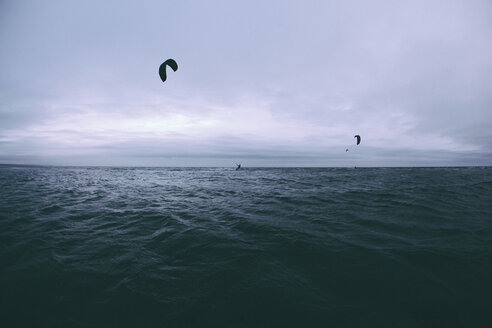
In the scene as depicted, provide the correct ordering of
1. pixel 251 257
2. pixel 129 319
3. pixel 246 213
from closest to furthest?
1. pixel 129 319
2. pixel 251 257
3. pixel 246 213

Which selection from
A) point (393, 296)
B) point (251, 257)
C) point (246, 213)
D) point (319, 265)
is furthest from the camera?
point (246, 213)

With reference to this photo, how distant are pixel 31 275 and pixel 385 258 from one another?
7.89 m

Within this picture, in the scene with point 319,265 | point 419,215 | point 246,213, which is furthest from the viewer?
point 246,213

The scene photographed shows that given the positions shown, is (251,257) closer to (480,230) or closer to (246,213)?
(246,213)

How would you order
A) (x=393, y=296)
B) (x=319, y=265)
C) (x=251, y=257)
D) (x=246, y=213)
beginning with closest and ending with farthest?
(x=393, y=296)
(x=319, y=265)
(x=251, y=257)
(x=246, y=213)

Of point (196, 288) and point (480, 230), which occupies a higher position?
point (480, 230)

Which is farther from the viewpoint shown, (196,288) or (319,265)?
(319,265)

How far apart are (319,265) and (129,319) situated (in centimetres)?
380

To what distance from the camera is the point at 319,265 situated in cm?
422

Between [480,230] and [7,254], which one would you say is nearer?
[7,254]

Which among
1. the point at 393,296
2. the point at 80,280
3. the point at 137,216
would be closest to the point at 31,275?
the point at 80,280

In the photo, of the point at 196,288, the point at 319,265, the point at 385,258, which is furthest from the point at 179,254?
the point at 385,258

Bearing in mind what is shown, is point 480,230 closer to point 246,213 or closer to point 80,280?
point 246,213

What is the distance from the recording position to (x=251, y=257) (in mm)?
4551
